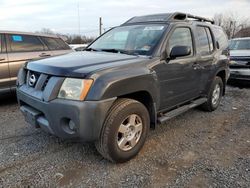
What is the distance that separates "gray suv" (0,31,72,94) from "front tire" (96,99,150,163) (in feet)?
10.2

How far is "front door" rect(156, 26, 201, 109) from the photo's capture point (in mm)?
3869

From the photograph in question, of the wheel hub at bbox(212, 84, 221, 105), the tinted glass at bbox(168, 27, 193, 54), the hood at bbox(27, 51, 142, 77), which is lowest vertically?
the wheel hub at bbox(212, 84, 221, 105)

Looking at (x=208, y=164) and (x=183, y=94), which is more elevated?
(x=183, y=94)

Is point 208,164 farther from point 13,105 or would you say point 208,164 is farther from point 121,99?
point 13,105

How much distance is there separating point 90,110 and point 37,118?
2.68 ft

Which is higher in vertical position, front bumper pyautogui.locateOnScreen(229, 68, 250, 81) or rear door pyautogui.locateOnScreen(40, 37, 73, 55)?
rear door pyautogui.locateOnScreen(40, 37, 73, 55)

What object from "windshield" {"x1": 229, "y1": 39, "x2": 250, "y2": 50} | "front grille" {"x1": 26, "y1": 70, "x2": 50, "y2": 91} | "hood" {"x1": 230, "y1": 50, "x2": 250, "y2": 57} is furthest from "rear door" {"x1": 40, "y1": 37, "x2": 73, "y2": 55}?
"windshield" {"x1": 229, "y1": 39, "x2": 250, "y2": 50}

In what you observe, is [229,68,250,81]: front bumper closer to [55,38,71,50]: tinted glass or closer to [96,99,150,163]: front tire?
[55,38,71,50]: tinted glass

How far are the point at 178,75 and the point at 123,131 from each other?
1413 millimetres

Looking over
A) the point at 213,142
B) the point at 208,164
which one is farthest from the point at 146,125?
the point at 213,142

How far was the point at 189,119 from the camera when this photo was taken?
5.23m

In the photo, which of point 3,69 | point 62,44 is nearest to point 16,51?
point 3,69

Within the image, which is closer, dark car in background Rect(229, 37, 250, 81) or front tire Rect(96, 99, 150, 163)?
front tire Rect(96, 99, 150, 163)

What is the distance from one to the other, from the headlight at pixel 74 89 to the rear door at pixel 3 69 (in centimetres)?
336
